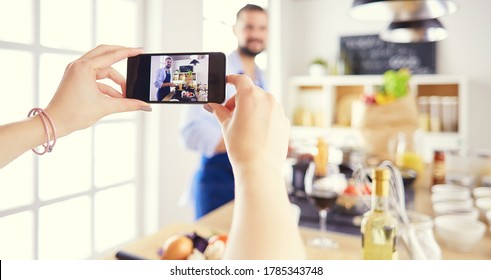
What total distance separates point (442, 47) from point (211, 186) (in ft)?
6.66

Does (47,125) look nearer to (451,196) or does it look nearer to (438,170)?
(451,196)

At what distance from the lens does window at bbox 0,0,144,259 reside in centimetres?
35

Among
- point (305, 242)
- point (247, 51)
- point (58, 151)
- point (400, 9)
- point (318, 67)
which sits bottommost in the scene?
point (305, 242)

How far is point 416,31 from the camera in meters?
1.17

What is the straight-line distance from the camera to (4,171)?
0.36 meters

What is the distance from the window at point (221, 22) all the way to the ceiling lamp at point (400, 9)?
1.46ft

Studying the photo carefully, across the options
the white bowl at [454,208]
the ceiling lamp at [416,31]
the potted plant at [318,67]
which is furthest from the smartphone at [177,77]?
the potted plant at [318,67]

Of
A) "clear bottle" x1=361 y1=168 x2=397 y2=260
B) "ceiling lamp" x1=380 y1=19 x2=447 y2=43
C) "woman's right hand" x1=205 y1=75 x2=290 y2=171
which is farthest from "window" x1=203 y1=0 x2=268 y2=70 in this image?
"ceiling lamp" x1=380 y1=19 x2=447 y2=43

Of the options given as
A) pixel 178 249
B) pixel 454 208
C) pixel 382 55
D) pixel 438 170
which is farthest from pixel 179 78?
pixel 382 55

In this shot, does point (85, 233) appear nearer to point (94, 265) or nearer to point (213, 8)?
point (94, 265)

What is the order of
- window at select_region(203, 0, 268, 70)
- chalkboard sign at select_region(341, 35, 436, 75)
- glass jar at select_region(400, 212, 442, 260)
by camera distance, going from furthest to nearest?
chalkboard sign at select_region(341, 35, 436, 75) → glass jar at select_region(400, 212, 442, 260) → window at select_region(203, 0, 268, 70)

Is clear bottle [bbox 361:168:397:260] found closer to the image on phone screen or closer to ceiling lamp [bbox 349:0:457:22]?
the image on phone screen

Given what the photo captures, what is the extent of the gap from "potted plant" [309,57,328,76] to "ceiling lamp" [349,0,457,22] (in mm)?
1672

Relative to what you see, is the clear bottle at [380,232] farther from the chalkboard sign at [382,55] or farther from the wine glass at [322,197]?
the chalkboard sign at [382,55]
